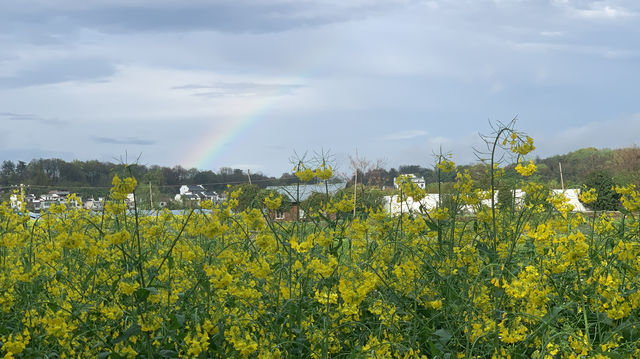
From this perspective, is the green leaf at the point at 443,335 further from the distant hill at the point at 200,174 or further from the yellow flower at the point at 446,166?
the distant hill at the point at 200,174

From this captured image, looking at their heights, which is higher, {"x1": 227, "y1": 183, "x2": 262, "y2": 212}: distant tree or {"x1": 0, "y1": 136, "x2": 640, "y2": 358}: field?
{"x1": 227, "y1": 183, "x2": 262, "y2": 212}: distant tree

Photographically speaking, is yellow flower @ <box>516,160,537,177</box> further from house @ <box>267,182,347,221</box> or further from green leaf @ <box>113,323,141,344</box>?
green leaf @ <box>113,323,141,344</box>

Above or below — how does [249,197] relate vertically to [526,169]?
below

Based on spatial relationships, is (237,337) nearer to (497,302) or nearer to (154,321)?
(154,321)

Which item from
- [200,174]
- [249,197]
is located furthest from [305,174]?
[200,174]

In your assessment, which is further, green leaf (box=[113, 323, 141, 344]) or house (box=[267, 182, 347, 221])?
house (box=[267, 182, 347, 221])

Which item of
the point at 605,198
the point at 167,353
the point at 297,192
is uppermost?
the point at 297,192

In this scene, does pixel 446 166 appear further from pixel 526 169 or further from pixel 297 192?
pixel 297 192

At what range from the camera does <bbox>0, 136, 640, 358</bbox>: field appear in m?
2.50

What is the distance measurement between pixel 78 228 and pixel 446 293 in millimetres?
2651

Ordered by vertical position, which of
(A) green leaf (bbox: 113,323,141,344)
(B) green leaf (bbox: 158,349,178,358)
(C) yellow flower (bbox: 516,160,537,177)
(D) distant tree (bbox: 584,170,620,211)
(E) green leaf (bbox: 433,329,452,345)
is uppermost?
(C) yellow flower (bbox: 516,160,537,177)

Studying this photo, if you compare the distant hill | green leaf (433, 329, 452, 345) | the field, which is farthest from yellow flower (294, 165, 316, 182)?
the distant hill

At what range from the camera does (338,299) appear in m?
3.03

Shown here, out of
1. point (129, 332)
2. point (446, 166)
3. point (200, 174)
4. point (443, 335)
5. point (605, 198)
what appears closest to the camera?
point (129, 332)
